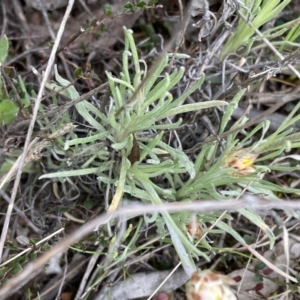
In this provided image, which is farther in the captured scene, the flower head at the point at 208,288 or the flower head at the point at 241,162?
the flower head at the point at 241,162

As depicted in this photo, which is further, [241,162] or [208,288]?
[241,162]

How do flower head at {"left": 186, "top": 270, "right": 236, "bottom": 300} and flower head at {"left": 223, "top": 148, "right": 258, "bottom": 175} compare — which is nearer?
flower head at {"left": 186, "top": 270, "right": 236, "bottom": 300}

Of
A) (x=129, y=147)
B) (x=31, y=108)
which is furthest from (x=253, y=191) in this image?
(x=31, y=108)

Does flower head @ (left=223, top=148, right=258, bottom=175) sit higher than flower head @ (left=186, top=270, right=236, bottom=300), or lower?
higher

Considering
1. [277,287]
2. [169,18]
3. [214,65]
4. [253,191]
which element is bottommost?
[277,287]

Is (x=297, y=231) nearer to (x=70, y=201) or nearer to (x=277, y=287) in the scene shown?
(x=277, y=287)

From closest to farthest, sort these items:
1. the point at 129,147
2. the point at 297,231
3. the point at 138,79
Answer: the point at 138,79, the point at 129,147, the point at 297,231

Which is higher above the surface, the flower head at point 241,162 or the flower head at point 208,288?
the flower head at point 241,162

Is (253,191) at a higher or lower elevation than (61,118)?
lower
